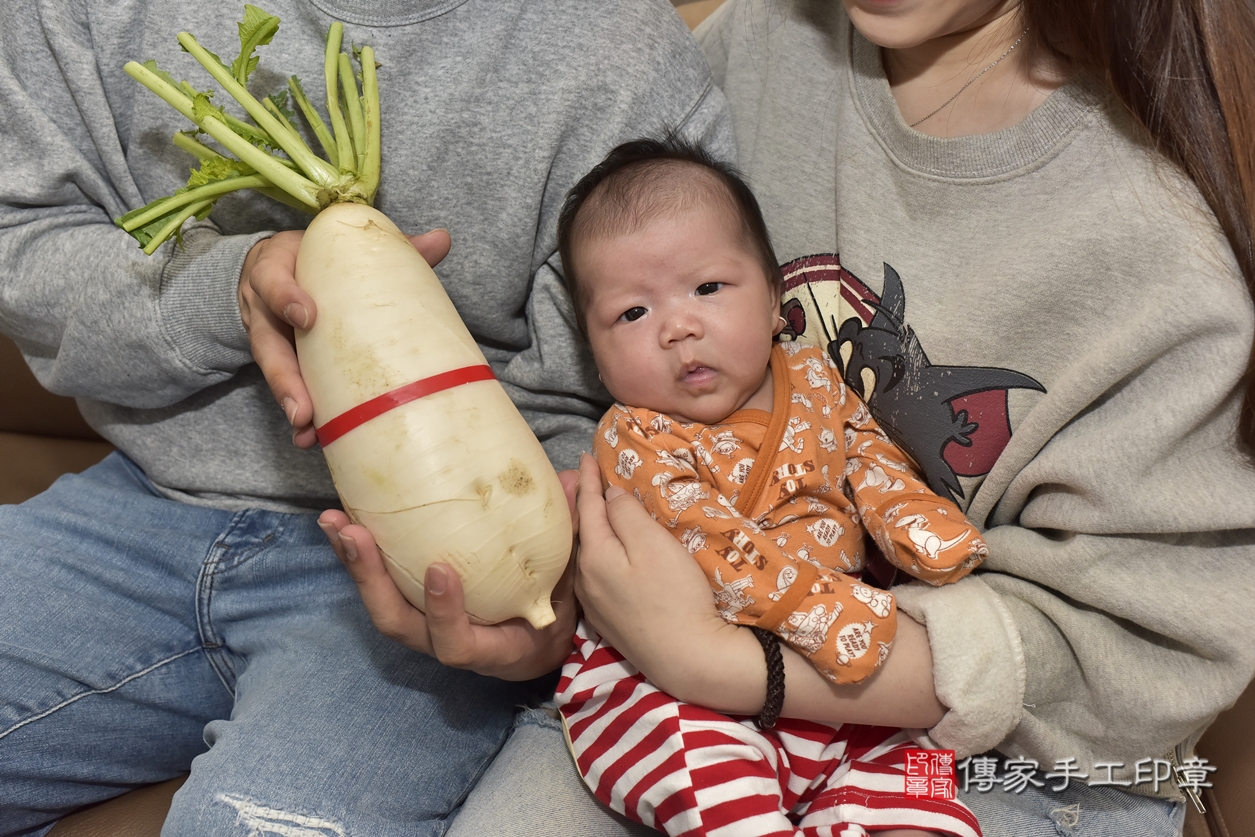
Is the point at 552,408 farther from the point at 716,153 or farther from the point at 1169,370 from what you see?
the point at 1169,370

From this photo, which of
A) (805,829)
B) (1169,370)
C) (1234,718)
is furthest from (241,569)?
(1234,718)

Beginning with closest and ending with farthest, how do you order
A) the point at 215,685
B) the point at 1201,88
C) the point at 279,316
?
1. the point at 1201,88
2. the point at 279,316
3. the point at 215,685

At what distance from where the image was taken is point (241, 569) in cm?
121

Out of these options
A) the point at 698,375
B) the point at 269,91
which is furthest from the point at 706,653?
the point at 269,91

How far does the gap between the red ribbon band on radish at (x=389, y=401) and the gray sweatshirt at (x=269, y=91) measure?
29 centimetres

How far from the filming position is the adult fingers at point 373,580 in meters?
0.88

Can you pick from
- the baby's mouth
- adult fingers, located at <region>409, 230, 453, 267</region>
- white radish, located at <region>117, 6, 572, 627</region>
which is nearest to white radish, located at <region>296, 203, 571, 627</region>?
white radish, located at <region>117, 6, 572, 627</region>

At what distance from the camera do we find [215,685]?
124 cm

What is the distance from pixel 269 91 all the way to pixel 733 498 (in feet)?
2.82

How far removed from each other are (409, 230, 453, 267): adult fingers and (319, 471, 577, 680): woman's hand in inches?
13.7

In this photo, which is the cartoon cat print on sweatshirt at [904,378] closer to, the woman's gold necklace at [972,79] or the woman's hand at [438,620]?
the woman's gold necklace at [972,79]

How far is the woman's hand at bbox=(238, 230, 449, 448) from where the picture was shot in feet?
2.93

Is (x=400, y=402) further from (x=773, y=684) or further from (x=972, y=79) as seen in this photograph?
(x=972, y=79)

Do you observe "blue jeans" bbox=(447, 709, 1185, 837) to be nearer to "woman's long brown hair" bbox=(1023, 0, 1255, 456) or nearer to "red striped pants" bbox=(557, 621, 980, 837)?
"red striped pants" bbox=(557, 621, 980, 837)
